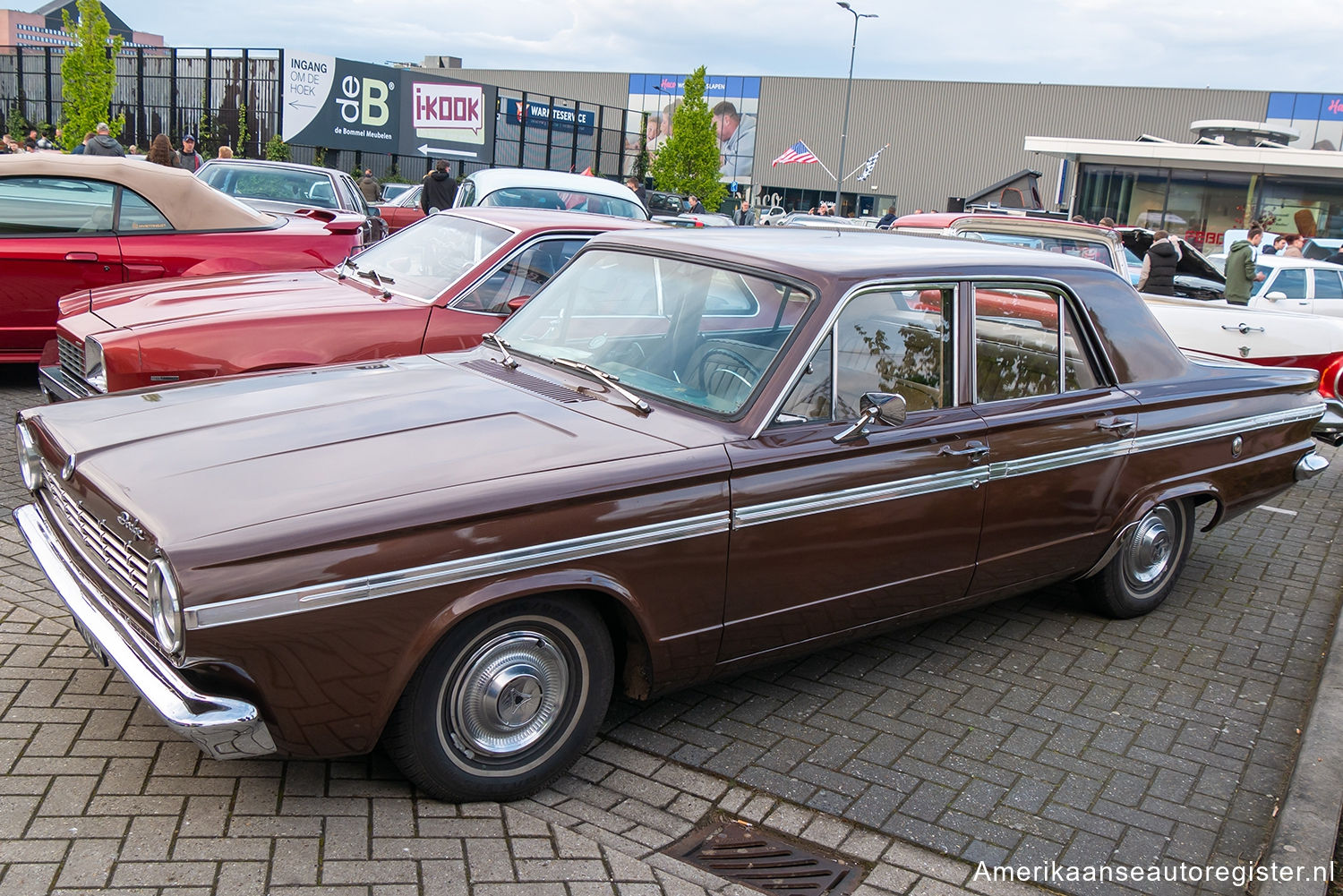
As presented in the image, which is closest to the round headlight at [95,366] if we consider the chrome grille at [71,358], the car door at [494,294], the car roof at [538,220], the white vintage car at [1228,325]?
the chrome grille at [71,358]

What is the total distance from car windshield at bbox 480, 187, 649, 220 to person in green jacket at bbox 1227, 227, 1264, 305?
7022mm

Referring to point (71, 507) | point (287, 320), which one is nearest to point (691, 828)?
point (71, 507)

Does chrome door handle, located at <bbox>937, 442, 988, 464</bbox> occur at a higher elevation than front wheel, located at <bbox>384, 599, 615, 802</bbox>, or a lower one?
higher

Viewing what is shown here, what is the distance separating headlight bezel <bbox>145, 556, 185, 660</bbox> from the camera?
103 inches

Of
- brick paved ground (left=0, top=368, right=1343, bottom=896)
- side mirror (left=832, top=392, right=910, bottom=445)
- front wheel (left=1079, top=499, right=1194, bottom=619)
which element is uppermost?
side mirror (left=832, top=392, right=910, bottom=445)

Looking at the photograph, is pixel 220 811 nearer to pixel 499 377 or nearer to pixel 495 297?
pixel 499 377

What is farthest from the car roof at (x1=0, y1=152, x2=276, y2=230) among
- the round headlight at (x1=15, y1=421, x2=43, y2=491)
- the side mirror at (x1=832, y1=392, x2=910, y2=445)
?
the side mirror at (x1=832, y1=392, x2=910, y2=445)

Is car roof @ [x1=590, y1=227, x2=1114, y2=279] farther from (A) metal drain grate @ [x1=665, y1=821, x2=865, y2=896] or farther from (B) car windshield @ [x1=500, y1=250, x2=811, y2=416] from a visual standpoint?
(A) metal drain grate @ [x1=665, y1=821, x2=865, y2=896]

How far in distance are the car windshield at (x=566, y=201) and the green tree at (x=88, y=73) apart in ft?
65.6

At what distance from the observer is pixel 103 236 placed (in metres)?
7.43

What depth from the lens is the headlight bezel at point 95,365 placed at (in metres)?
5.07

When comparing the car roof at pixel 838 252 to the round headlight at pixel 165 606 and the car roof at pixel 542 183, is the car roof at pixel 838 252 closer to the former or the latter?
the round headlight at pixel 165 606

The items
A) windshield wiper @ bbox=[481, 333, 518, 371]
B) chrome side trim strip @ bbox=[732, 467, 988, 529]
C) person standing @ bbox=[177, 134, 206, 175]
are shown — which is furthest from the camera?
person standing @ bbox=[177, 134, 206, 175]

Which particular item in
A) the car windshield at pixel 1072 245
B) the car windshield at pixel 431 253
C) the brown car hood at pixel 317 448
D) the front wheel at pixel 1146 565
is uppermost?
the car windshield at pixel 1072 245
